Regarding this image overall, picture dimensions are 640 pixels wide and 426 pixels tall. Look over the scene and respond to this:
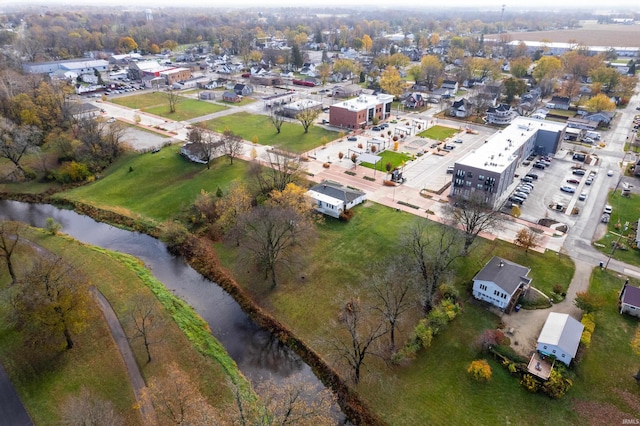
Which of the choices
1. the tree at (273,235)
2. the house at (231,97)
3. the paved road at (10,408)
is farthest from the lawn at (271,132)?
the paved road at (10,408)

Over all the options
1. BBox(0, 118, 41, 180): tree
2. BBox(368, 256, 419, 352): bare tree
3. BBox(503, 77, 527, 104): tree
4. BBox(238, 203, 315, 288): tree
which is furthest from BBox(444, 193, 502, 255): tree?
BBox(503, 77, 527, 104): tree

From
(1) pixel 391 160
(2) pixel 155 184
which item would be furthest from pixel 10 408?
(1) pixel 391 160

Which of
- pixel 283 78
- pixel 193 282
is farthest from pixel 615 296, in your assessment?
pixel 283 78

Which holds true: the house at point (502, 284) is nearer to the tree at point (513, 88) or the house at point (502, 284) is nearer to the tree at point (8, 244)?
the tree at point (8, 244)

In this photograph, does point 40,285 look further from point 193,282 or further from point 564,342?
point 564,342

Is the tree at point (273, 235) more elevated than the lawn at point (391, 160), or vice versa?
the tree at point (273, 235)

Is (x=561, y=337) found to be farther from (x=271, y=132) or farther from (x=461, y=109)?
(x=461, y=109)
